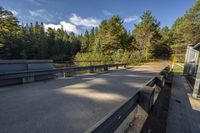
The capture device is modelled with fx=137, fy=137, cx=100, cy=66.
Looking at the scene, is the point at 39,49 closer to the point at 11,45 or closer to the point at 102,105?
the point at 11,45

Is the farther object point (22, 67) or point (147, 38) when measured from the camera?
point (147, 38)

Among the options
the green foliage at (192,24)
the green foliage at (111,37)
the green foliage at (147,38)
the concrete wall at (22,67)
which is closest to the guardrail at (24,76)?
the concrete wall at (22,67)

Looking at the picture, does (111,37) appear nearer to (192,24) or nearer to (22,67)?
(192,24)

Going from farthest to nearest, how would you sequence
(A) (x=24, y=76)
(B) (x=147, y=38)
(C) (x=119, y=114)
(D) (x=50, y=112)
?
(B) (x=147, y=38) < (A) (x=24, y=76) < (D) (x=50, y=112) < (C) (x=119, y=114)

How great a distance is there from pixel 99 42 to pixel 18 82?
1504 inches

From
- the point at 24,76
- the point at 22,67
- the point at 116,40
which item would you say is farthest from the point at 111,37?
the point at 24,76

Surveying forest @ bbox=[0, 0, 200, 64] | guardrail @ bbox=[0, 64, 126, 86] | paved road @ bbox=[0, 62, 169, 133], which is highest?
forest @ bbox=[0, 0, 200, 64]

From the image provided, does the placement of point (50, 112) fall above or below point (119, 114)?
below

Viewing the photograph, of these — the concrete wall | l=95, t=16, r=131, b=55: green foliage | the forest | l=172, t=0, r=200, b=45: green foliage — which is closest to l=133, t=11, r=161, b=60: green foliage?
the forest

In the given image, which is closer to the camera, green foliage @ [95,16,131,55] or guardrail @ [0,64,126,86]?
guardrail @ [0,64,126,86]

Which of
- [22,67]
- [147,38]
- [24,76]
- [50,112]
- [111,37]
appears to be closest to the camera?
[50,112]

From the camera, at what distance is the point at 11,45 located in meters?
41.6

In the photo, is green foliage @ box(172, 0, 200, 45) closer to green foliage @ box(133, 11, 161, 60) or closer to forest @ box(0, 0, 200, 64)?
forest @ box(0, 0, 200, 64)

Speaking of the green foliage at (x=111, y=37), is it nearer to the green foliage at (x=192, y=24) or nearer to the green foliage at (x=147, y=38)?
the green foliage at (x=147, y=38)
